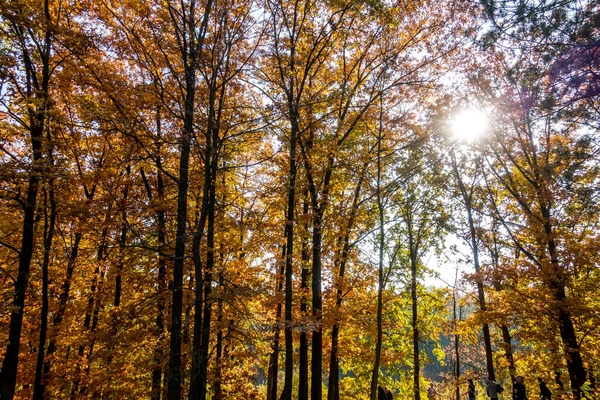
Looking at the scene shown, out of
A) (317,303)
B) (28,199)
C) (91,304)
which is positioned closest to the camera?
(28,199)

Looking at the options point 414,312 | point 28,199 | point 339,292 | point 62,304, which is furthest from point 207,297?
point 414,312

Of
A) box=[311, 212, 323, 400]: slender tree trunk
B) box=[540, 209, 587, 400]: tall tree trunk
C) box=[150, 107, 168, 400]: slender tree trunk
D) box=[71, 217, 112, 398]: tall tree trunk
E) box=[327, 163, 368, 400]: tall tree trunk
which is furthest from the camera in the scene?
box=[327, 163, 368, 400]: tall tree trunk

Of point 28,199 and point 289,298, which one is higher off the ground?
→ point 28,199

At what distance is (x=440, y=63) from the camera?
12.9m

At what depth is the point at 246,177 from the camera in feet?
38.0

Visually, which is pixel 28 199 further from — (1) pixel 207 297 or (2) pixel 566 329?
(2) pixel 566 329

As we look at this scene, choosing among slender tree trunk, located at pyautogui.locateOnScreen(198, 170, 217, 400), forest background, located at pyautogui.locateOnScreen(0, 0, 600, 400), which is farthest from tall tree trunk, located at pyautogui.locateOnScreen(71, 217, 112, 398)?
slender tree trunk, located at pyautogui.locateOnScreen(198, 170, 217, 400)

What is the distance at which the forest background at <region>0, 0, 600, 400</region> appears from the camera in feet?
26.8

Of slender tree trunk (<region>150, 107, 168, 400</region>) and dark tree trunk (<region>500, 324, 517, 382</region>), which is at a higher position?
slender tree trunk (<region>150, 107, 168, 400</region>)

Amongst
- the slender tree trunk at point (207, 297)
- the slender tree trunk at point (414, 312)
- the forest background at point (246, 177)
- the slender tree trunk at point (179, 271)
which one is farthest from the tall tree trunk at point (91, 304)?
the slender tree trunk at point (414, 312)

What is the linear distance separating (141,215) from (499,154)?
1443 cm

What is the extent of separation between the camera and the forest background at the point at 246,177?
26.8 ft

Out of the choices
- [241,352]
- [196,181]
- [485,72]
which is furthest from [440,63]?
[241,352]

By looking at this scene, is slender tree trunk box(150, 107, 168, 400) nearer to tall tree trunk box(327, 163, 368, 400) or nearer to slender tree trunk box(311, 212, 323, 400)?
slender tree trunk box(311, 212, 323, 400)
